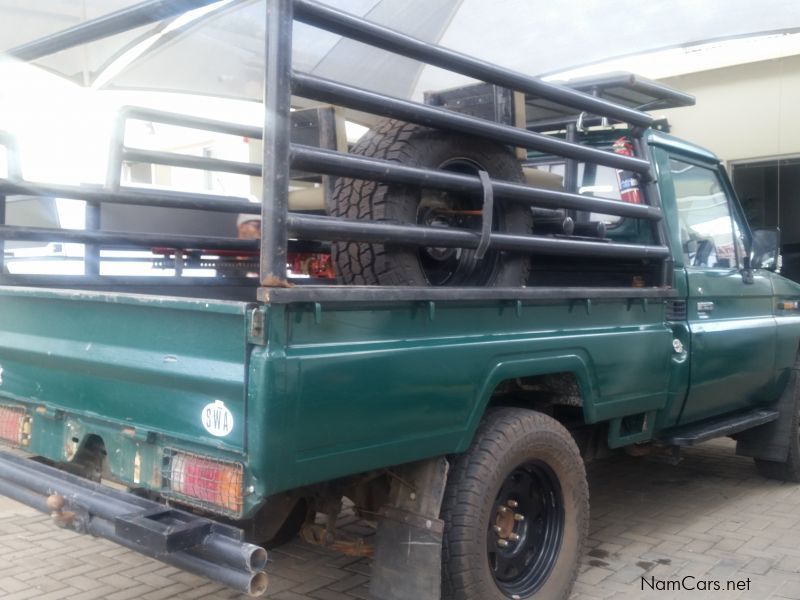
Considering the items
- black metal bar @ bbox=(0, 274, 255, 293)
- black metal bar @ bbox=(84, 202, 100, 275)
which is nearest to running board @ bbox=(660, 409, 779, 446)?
black metal bar @ bbox=(0, 274, 255, 293)

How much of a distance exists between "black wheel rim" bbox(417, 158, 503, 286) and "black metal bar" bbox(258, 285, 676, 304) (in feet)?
1.10

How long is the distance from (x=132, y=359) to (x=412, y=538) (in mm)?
1139

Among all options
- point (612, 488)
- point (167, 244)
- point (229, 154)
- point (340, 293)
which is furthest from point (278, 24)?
point (229, 154)

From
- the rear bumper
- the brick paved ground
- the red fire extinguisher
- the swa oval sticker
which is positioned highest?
the red fire extinguisher

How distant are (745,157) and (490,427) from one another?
7.33m

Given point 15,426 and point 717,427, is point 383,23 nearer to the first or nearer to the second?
point 717,427

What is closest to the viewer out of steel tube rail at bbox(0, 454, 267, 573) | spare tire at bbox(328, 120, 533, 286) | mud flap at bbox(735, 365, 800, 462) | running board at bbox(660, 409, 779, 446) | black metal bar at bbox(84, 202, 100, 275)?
steel tube rail at bbox(0, 454, 267, 573)

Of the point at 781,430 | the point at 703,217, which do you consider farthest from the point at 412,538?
the point at 781,430

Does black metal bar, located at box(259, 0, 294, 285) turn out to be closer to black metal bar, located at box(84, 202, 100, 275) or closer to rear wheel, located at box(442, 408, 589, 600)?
rear wheel, located at box(442, 408, 589, 600)

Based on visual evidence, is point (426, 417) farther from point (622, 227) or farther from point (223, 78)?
point (223, 78)

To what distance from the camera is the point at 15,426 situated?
3.22 metres

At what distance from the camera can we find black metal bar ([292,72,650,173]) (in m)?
2.59

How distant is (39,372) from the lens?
3148 millimetres

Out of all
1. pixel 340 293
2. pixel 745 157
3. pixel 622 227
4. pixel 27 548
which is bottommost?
pixel 27 548
